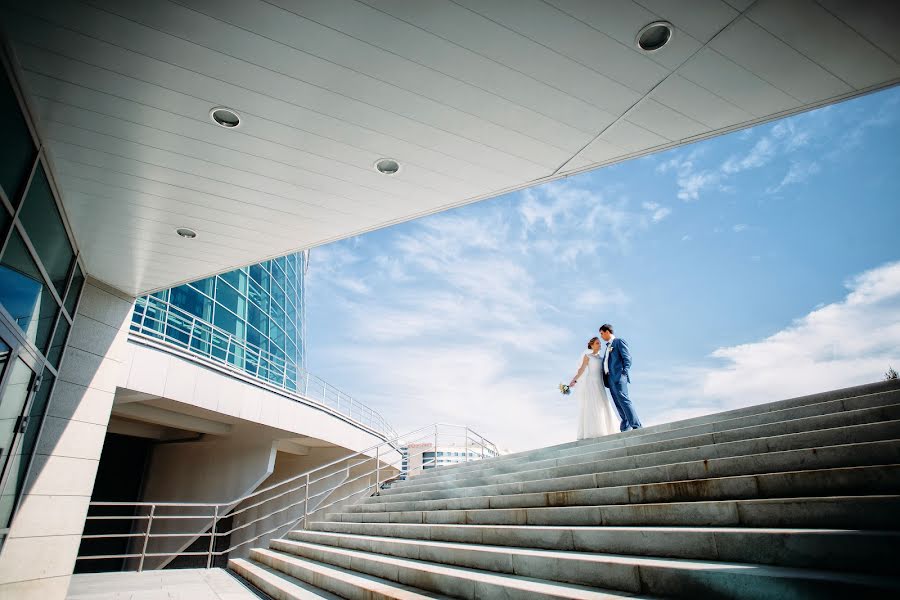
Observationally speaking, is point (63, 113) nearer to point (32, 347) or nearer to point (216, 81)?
point (216, 81)

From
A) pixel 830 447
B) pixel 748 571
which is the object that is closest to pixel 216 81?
pixel 748 571

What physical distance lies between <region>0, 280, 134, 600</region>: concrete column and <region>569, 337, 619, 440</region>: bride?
7271 millimetres

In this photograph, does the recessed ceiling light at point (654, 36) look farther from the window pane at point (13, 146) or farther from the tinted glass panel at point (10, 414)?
the tinted glass panel at point (10, 414)

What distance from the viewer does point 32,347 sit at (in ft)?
15.2

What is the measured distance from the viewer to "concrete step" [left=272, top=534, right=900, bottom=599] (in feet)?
6.85

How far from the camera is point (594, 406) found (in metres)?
8.01

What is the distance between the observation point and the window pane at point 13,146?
132 inches

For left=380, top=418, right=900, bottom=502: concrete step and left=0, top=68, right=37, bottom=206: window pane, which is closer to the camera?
left=0, top=68, right=37, bottom=206: window pane

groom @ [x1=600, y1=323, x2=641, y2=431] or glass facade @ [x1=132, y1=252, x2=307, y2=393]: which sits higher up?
glass facade @ [x1=132, y1=252, x2=307, y2=393]

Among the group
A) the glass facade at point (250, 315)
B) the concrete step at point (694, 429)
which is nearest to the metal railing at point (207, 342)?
the glass facade at point (250, 315)

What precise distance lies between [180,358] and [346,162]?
26.1ft

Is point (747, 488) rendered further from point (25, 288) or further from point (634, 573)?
point (25, 288)

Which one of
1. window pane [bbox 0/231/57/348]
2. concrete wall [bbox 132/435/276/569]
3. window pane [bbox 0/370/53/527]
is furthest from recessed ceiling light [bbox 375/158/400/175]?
concrete wall [bbox 132/435/276/569]

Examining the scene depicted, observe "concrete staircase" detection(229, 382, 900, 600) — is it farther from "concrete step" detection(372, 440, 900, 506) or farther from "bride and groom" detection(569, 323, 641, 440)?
"bride and groom" detection(569, 323, 641, 440)
